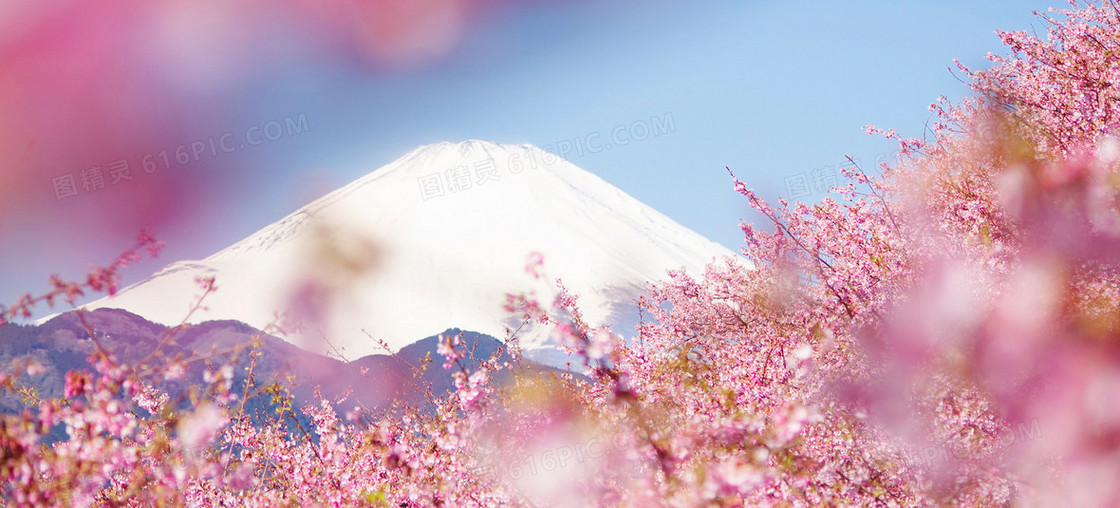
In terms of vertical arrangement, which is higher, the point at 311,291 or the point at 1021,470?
the point at 311,291

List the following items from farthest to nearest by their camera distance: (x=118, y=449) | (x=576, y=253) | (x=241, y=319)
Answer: (x=241, y=319)
(x=576, y=253)
(x=118, y=449)

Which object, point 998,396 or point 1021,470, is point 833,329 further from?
point 1021,470

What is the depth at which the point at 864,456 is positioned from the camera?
5934 mm

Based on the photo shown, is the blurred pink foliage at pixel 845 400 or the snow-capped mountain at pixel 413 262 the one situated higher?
the snow-capped mountain at pixel 413 262

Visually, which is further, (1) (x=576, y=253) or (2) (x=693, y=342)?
(1) (x=576, y=253)

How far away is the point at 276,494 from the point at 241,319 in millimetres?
89600

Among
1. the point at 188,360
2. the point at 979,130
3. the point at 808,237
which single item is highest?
the point at 979,130

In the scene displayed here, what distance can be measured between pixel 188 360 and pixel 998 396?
6788 mm

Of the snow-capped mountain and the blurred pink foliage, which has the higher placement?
the snow-capped mountain

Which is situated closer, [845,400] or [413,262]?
[845,400]

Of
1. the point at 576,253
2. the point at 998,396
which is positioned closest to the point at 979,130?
the point at 998,396

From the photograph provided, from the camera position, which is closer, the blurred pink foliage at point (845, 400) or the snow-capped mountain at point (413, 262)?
the blurred pink foliage at point (845, 400)

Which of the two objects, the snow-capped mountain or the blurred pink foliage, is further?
the snow-capped mountain

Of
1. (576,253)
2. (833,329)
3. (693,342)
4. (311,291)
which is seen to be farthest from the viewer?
(576,253)
